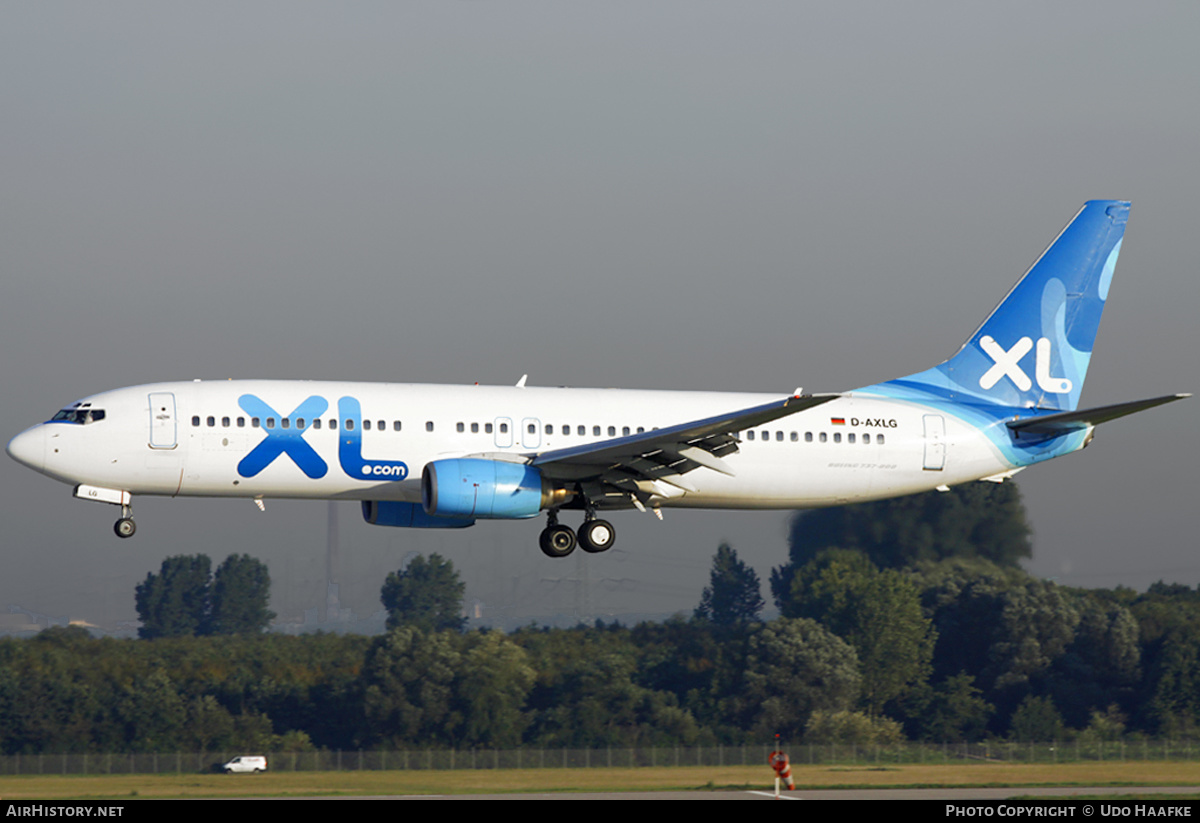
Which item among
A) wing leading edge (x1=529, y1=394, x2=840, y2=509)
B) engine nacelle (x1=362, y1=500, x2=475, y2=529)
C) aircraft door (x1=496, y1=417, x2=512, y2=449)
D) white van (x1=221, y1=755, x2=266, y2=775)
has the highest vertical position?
aircraft door (x1=496, y1=417, x2=512, y2=449)

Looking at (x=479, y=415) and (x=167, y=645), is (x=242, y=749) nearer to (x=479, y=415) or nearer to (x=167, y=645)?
(x=167, y=645)

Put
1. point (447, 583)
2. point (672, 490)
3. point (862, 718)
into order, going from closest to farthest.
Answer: point (672, 490) < point (862, 718) < point (447, 583)

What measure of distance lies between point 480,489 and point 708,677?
173 feet

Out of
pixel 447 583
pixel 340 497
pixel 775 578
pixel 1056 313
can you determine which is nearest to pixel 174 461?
pixel 340 497

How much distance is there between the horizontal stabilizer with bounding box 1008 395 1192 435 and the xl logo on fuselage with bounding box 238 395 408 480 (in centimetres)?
1816

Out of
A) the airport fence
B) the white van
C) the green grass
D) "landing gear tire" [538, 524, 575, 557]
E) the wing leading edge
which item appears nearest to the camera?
the wing leading edge

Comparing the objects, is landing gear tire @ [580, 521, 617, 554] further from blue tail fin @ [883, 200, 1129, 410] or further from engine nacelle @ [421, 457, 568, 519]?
blue tail fin @ [883, 200, 1129, 410]

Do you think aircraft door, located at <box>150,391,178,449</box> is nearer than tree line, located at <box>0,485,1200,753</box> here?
Yes

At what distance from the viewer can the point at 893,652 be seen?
90.1m

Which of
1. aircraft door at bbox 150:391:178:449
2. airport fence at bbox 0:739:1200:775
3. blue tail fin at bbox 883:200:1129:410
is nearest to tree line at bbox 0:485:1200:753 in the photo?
airport fence at bbox 0:739:1200:775

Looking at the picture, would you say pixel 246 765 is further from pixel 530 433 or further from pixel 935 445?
pixel 935 445

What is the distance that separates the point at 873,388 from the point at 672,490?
777cm

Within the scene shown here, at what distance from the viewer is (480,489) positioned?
1471 inches

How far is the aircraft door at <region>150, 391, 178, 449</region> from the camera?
3784cm
